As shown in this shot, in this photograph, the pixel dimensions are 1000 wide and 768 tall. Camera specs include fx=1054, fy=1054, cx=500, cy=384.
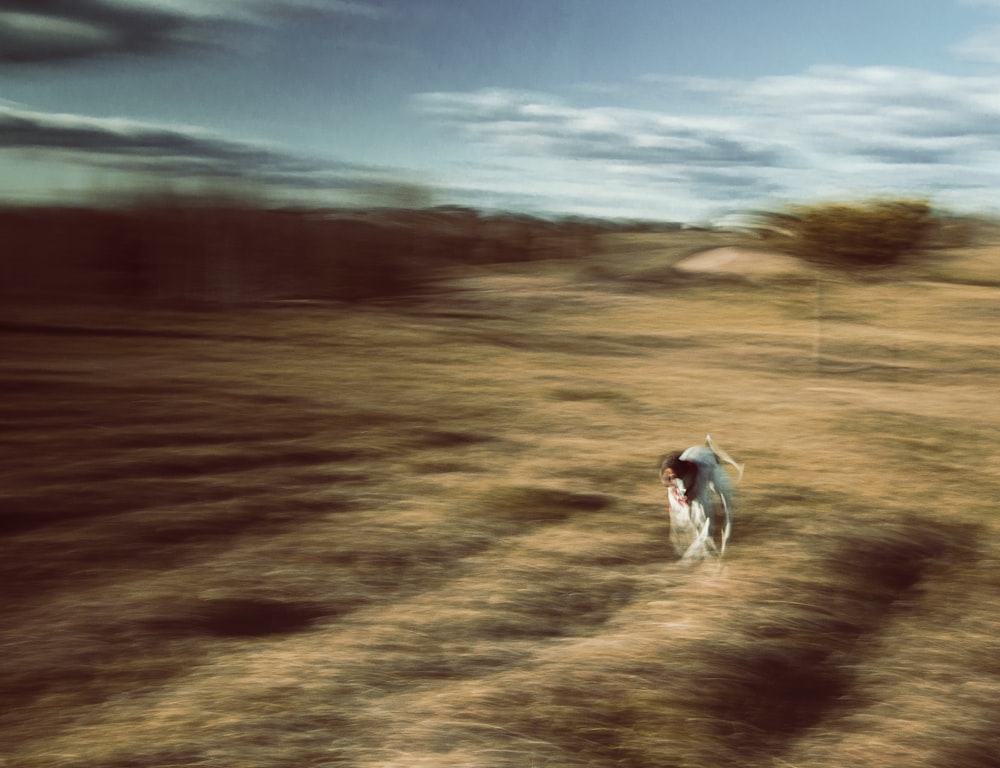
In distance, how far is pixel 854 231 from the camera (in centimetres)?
3066

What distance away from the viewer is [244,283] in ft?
122

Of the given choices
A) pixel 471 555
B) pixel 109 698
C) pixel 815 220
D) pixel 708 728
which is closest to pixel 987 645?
pixel 708 728

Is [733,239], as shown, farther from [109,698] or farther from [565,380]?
[109,698]

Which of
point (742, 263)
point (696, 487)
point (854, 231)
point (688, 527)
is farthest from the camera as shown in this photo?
point (742, 263)

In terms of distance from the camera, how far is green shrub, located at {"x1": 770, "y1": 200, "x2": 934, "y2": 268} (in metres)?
30.5

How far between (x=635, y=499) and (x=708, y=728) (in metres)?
4.67

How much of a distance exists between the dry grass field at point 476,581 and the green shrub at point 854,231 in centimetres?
1374

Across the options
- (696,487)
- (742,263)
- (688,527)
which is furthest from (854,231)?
(696,487)

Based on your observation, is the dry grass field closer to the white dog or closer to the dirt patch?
the white dog

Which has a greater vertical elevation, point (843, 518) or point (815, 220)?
point (815, 220)

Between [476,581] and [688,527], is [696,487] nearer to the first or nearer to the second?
[688,527]

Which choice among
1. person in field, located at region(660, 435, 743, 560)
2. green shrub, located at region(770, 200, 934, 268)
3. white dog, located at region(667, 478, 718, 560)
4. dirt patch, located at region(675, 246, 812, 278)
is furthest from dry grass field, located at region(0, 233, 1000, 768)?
dirt patch, located at region(675, 246, 812, 278)

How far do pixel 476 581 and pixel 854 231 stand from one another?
2696 centimetres

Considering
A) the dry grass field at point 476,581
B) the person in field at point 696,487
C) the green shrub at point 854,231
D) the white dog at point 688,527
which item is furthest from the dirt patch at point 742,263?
the person in field at point 696,487
